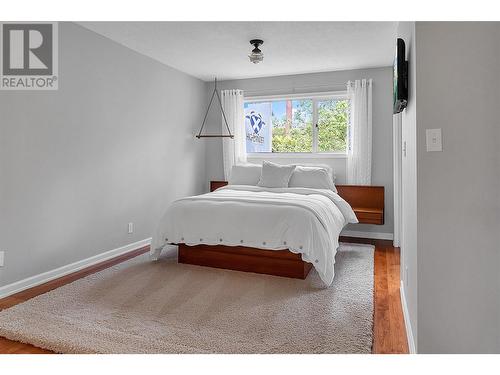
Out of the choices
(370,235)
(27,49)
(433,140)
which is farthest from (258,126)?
(433,140)

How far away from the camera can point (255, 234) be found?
3238 mm

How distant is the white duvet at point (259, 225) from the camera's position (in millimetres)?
3064

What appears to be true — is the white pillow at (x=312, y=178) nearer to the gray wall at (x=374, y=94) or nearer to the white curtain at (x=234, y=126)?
the gray wall at (x=374, y=94)

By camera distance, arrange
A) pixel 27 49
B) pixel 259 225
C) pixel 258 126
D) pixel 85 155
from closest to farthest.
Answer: pixel 27 49
pixel 259 225
pixel 85 155
pixel 258 126

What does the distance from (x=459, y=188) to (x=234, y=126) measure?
422 cm

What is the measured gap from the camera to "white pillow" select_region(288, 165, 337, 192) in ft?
15.2

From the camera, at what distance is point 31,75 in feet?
10.3

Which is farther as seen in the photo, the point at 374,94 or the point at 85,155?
the point at 374,94

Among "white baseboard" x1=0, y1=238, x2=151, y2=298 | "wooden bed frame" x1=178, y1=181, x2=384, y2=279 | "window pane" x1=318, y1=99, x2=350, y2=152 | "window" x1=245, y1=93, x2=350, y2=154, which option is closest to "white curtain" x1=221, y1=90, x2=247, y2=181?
"window" x1=245, y1=93, x2=350, y2=154

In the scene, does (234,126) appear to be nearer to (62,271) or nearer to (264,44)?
(264,44)

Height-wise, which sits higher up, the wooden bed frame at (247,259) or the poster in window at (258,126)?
the poster in window at (258,126)

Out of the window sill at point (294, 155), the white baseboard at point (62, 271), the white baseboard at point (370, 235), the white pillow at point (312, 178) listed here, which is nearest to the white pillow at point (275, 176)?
the white pillow at point (312, 178)

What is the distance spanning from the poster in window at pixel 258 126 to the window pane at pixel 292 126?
8 centimetres
